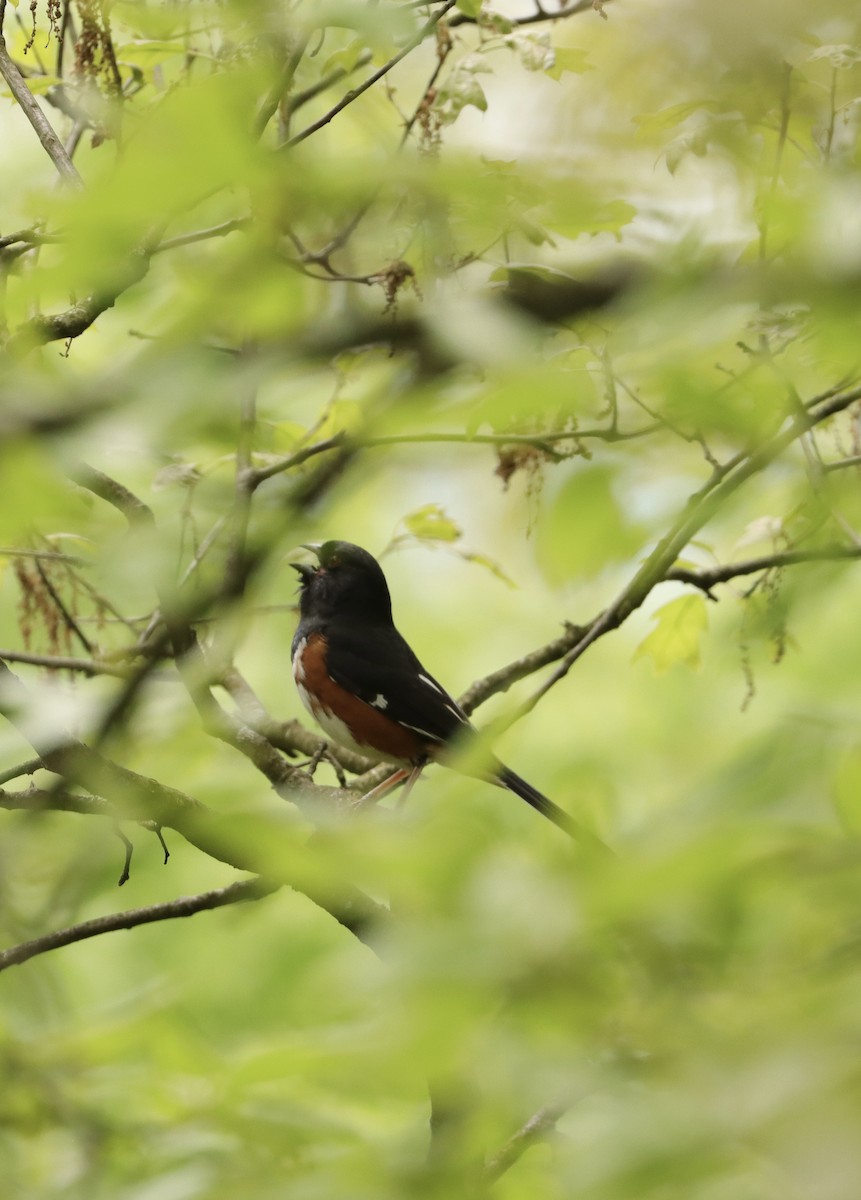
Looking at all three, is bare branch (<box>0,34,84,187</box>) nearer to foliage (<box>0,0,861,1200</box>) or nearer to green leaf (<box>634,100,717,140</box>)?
foliage (<box>0,0,861,1200</box>)

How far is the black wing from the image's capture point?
14.7 ft

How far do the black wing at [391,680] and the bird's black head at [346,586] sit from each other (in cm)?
11

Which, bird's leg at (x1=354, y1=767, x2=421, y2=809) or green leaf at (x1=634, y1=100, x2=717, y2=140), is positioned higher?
green leaf at (x1=634, y1=100, x2=717, y2=140)

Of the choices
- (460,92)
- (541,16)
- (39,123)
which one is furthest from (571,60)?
(39,123)

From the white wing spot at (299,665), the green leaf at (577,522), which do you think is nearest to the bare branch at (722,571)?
the green leaf at (577,522)

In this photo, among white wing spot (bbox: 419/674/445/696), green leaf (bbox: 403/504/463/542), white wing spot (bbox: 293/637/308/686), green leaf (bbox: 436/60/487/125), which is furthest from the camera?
white wing spot (bbox: 293/637/308/686)

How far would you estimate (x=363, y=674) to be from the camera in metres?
4.79

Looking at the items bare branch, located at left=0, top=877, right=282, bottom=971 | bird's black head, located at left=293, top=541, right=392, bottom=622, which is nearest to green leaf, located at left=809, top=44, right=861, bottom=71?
bare branch, located at left=0, top=877, right=282, bottom=971

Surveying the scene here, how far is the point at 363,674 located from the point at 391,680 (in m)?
0.12

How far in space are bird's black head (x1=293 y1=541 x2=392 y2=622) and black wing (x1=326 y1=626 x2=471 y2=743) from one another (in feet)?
0.36

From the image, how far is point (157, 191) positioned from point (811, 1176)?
707 mm

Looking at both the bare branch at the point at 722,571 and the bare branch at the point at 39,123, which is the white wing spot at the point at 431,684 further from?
the bare branch at the point at 39,123

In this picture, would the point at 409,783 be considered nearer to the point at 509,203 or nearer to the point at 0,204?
the point at 0,204

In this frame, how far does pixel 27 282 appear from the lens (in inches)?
34.8
